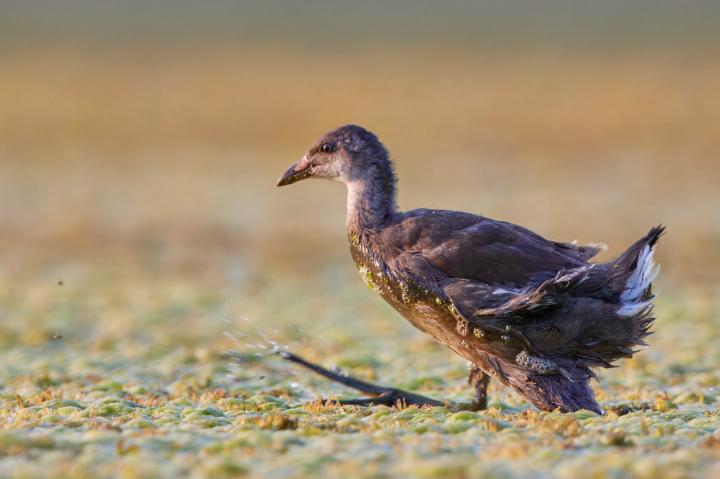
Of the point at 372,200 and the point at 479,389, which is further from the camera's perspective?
the point at 479,389

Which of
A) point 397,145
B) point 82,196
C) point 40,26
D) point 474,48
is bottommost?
point 82,196

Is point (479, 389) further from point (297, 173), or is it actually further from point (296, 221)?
point (296, 221)

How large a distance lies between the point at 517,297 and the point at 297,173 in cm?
287

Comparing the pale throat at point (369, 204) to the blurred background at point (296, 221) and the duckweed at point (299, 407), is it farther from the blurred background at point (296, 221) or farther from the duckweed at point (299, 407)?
the blurred background at point (296, 221)

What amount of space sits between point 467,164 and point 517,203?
6568 millimetres

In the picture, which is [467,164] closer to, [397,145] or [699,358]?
[397,145]

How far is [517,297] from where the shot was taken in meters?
9.31

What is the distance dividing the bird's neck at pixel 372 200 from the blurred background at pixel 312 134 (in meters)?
6.42

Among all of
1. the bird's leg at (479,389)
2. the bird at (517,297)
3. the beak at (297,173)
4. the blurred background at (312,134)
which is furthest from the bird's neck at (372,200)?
the blurred background at (312,134)

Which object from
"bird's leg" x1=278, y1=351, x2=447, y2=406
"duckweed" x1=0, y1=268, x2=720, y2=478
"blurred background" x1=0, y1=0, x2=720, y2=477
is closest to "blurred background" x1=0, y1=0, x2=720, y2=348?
"blurred background" x1=0, y1=0, x2=720, y2=477

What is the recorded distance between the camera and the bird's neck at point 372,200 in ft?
33.4

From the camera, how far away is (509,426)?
897 cm

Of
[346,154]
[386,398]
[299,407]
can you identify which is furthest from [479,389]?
[346,154]

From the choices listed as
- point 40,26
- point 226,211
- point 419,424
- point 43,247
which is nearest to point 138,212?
point 226,211
